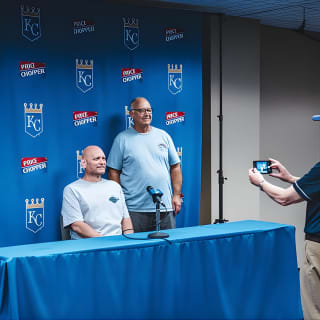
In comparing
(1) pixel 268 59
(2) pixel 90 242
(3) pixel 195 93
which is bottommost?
(2) pixel 90 242

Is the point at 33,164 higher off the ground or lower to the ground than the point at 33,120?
lower

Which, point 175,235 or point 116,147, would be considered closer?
point 175,235

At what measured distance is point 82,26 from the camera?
14.2 ft

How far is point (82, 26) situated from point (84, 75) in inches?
15.5

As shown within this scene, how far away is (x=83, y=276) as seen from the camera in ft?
9.55

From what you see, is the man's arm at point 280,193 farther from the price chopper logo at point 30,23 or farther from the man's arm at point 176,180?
the price chopper logo at point 30,23

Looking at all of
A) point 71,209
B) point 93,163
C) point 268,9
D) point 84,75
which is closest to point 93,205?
point 71,209

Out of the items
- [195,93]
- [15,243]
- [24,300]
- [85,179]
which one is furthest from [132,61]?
[24,300]

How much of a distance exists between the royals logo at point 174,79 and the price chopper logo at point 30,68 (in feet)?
3.88

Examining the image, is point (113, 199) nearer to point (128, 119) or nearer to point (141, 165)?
point (141, 165)

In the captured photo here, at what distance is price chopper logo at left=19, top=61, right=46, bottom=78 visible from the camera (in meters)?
4.06

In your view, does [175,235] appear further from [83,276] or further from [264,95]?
[264,95]

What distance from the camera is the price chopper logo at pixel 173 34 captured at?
15.6 ft

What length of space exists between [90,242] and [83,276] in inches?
10.4
